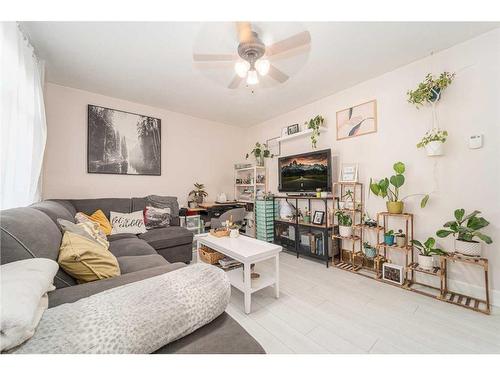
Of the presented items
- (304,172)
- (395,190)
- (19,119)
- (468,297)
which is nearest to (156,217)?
(19,119)

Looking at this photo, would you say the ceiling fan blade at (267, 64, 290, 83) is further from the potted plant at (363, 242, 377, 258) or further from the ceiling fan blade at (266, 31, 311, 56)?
the potted plant at (363, 242, 377, 258)

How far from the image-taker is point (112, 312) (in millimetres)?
558

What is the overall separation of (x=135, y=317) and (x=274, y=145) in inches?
148

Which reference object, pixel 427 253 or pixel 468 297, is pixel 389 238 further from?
pixel 468 297

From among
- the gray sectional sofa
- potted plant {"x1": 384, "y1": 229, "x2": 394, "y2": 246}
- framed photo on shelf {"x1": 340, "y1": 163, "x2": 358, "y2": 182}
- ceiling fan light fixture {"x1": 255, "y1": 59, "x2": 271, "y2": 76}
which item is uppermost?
ceiling fan light fixture {"x1": 255, "y1": 59, "x2": 271, "y2": 76}

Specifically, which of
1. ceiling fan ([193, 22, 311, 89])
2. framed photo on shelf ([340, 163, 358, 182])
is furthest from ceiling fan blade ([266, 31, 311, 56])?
framed photo on shelf ([340, 163, 358, 182])

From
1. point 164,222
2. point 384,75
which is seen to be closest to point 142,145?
point 164,222

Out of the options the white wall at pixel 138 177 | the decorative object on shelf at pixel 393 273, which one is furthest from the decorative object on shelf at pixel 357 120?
the white wall at pixel 138 177

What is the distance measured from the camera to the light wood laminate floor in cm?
136

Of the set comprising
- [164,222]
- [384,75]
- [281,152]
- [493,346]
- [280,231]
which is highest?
[384,75]

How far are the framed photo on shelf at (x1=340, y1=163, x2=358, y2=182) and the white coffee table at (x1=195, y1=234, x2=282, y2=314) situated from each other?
153 centimetres

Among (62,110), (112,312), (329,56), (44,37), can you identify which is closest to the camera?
(112,312)
